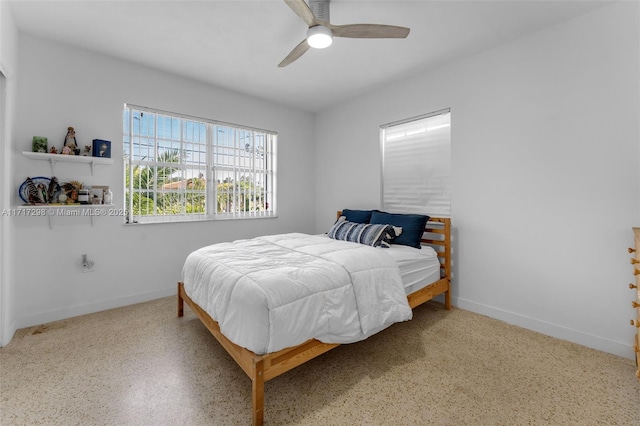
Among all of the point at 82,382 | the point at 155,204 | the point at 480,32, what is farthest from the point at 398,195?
the point at 82,382

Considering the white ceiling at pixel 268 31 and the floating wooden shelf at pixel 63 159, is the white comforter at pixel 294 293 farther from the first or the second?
the white ceiling at pixel 268 31

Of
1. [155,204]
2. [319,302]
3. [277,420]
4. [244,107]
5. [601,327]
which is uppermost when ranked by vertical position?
[244,107]

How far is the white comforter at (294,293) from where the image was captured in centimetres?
159

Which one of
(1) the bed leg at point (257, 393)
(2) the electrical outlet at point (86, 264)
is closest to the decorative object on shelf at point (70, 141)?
(2) the electrical outlet at point (86, 264)

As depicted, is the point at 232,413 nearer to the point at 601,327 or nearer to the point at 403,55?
the point at 601,327

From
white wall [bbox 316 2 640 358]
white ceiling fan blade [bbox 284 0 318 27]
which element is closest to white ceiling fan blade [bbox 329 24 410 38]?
white ceiling fan blade [bbox 284 0 318 27]

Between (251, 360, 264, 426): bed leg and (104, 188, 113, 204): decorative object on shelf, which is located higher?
(104, 188, 113, 204): decorative object on shelf

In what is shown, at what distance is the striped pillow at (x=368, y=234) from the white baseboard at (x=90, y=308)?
2.26 m

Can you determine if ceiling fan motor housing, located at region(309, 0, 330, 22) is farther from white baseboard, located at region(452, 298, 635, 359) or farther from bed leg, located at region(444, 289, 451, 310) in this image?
white baseboard, located at region(452, 298, 635, 359)

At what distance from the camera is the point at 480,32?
2.59m

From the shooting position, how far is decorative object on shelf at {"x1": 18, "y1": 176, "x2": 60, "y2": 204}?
2.55 m

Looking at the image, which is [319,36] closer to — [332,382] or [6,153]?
[332,382]

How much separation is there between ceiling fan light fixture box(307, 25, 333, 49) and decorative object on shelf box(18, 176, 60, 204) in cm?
275

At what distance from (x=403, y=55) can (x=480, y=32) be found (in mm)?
724
